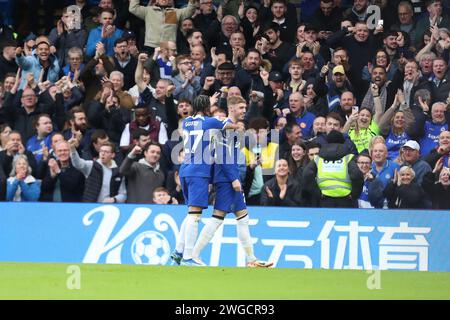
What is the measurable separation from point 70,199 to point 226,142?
123 inches

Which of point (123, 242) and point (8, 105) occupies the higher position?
point (8, 105)

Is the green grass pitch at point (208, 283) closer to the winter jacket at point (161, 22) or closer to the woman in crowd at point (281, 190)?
the woman in crowd at point (281, 190)

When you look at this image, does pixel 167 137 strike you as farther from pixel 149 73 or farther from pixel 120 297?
pixel 120 297

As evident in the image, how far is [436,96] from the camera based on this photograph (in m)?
17.2

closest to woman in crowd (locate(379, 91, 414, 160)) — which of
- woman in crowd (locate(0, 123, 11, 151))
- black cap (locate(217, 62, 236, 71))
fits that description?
black cap (locate(217, 62, 236, 71))

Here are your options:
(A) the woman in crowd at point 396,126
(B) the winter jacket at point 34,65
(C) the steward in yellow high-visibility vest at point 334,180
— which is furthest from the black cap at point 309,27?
(B) the winter jacket at point 34,65

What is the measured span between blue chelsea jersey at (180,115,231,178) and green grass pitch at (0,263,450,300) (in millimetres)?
1183

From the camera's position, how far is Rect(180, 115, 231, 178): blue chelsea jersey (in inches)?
535

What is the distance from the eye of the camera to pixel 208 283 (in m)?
12.7

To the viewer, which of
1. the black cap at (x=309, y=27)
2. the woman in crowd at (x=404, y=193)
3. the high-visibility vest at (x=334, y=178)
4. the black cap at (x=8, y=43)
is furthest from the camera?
the black cap at (x=8, y=43)

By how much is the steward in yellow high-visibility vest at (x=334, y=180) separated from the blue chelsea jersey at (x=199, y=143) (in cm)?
277

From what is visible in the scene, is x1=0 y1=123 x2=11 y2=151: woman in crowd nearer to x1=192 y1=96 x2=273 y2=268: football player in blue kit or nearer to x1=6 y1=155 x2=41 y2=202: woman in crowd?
x1=6 y1=155 x2=41 y2=202: woman in crowd

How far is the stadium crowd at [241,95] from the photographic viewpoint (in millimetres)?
16469
